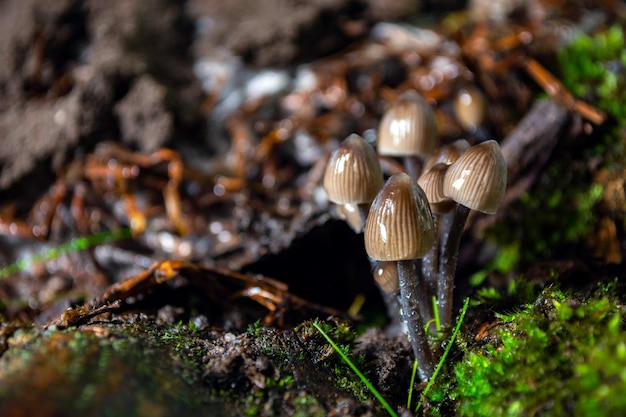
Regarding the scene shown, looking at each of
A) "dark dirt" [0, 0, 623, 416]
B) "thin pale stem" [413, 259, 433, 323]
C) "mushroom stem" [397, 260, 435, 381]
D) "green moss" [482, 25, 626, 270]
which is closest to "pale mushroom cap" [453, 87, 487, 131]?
"dark dirt" [0, 0, 623, 416]

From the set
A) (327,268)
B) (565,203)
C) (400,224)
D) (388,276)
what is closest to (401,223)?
(400,224)

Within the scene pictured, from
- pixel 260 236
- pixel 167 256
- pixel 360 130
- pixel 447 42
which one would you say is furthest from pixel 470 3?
pixel 167 256

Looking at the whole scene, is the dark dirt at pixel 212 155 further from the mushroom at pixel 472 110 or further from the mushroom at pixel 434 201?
the mushroom at pixel 434 201

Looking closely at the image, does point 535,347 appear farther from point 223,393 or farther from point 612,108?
point 612,108

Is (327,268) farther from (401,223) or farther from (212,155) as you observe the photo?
(212,155)

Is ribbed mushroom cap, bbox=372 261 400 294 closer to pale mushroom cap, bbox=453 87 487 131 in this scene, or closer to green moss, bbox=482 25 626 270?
green moss, bbox=482 25 626 270

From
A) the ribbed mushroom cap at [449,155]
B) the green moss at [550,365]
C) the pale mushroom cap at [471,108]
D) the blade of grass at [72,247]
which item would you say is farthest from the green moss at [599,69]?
the blade of grass at [72,247]
